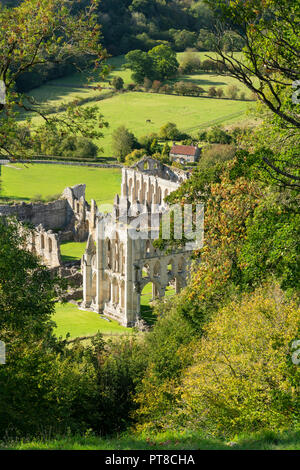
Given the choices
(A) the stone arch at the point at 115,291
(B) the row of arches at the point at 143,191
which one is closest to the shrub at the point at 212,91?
(B) the row of arches at the point at 143,191

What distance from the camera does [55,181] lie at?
92.0 m

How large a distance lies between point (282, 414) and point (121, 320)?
26.8 meters

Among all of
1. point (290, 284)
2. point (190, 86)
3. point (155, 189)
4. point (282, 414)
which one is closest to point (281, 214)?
point (290, 284)

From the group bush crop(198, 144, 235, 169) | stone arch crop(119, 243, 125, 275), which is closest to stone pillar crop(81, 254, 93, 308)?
stone arch crop(119, 243, 125, 275)

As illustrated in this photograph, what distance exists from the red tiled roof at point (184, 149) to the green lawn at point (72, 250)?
35590 mm

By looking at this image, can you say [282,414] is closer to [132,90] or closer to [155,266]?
[155,266]

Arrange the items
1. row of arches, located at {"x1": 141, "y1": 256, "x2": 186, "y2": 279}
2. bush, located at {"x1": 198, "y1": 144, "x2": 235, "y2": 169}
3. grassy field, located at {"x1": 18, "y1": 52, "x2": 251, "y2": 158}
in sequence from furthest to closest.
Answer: grassy field, located at {"x1": 18, "y1": 52, "x2": 251, "y2": 158}, bush, located at {"x1": 198, "y1": 144, "x2": 235, "y2": 169}, row of arches, located at {"x1": 141, "y1": 256, "x2": 186, "y2": 279}

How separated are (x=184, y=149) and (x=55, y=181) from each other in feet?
73.8

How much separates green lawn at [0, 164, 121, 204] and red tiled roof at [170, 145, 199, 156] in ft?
33.2

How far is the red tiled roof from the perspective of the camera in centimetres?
9865

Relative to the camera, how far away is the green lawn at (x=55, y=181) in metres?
84.5

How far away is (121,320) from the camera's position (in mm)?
43719

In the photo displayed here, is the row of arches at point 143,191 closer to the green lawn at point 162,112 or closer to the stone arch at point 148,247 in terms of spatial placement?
the green lawn at point 162,112

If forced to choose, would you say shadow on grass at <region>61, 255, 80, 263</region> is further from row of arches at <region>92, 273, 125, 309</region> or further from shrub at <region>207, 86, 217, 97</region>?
shrub at <region>207, 86, 217, 97</region>
